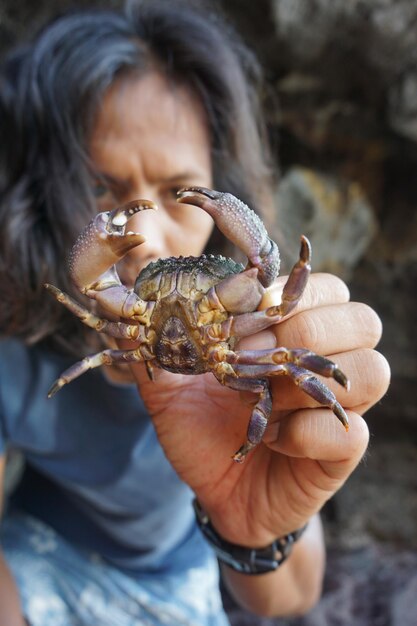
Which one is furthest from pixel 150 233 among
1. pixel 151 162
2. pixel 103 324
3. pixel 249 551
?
pixel 249 551

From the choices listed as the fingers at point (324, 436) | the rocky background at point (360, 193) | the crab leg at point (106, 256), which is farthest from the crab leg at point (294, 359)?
the rocky background at point (360, 193)

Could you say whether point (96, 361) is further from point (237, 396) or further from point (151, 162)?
point (151, 162)

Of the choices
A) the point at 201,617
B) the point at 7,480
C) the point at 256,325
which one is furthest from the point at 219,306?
the point at 7,480

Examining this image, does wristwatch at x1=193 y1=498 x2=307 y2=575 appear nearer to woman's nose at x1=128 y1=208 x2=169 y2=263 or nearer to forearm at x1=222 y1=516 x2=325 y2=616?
forearm at x1=222 y1=516 x2=325 y2=616

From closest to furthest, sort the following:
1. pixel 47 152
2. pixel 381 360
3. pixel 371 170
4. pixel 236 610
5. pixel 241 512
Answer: pixel 381 360 < pixel 241 512 < pixel 47 152 < pixel 236 610 < pixel 371 170

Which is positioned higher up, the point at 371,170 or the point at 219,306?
the point at 219,306

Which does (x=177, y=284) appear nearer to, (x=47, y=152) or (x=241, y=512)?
(x=241, y=512)

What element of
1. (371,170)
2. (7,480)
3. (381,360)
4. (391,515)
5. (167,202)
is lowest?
(391,515)

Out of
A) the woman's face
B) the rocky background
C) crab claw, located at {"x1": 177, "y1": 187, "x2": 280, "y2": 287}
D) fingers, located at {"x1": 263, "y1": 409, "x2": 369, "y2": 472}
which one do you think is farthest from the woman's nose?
the rocky background
